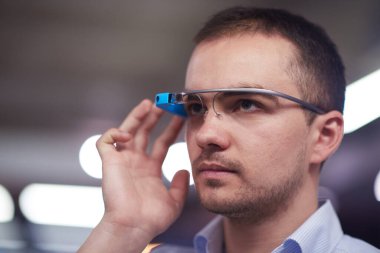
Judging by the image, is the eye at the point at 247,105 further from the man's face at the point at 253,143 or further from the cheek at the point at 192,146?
the cheek at the point at 192,146

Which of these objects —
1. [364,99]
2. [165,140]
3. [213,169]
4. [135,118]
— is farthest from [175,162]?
[364,99]

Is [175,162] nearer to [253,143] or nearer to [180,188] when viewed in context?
[180,188]

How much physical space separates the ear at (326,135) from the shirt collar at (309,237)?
22cm

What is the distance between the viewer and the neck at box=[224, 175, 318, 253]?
1.65m

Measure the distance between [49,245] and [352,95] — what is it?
2698 millimetres

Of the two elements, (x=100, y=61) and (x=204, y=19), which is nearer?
(x=204, y=19)

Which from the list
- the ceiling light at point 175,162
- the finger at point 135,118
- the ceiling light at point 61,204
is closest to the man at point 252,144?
the finger at point 135,118

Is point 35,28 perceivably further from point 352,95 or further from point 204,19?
point 352,95

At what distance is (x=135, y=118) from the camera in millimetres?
1950

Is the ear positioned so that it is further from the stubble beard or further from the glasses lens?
the glasses lens

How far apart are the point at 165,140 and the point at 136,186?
328 mm

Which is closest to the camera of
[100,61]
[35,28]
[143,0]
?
[143,0]

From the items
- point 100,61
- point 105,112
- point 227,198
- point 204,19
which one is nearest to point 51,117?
point 105,112

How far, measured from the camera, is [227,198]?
1.55m
